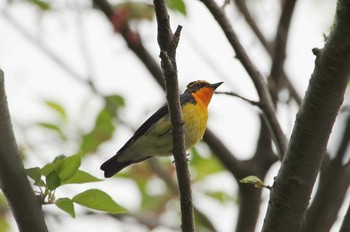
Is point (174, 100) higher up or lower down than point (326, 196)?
higher up

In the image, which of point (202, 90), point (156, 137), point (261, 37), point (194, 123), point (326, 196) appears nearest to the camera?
point (326, 196)

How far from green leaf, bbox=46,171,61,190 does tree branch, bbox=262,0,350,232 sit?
→ 40.5 inches

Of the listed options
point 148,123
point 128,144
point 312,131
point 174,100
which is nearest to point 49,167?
point 174,100

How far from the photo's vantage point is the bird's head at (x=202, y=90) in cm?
637

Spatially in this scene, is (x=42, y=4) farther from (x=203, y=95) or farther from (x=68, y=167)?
(x=68, y=167)

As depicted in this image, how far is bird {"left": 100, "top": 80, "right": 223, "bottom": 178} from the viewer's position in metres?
5.66

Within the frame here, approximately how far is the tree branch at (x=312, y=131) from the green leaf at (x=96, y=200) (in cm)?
77

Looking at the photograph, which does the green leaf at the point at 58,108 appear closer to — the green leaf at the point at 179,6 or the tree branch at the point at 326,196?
the green leaf at the point at 179,6

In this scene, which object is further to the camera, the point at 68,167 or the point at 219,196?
the point at 219,196

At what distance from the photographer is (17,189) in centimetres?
256

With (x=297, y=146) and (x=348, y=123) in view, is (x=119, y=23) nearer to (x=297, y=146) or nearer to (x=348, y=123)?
(x=297, y=146)

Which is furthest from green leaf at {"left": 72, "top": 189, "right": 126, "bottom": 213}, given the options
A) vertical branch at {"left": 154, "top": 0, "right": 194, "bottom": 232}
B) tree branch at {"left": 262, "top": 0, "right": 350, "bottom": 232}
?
tree branch at {"left": 262, "top": 0, "right": 350, "bottom": 232}

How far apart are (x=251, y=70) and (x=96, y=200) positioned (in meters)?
1.83

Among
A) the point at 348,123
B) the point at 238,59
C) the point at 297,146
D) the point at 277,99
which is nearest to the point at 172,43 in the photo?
the point at 297,146
